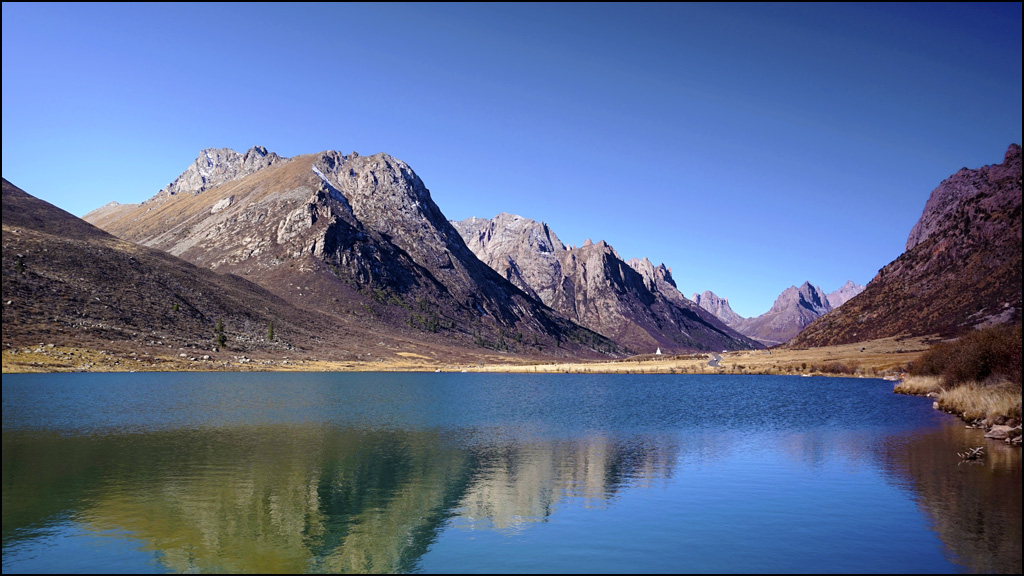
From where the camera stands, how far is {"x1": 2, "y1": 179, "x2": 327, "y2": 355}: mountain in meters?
129

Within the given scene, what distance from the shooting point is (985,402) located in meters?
49.8

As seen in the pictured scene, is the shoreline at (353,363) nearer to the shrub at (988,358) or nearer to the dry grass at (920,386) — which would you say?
the dry grass at (920,386)

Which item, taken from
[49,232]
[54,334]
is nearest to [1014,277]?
[54,334]

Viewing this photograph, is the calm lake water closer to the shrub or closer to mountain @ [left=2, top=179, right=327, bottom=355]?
the shrub

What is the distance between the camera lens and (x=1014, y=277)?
16375 centimetres

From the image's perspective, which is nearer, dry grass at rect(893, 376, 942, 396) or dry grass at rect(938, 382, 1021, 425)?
dry grass at rect(938, 382, 1021, 425)

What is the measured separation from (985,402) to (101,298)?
17663cm

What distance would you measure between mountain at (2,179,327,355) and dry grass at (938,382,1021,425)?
145920 millimetres

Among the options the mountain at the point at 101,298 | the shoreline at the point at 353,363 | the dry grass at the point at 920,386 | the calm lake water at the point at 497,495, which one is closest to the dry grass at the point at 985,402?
the calm lake water at the point at 497,495

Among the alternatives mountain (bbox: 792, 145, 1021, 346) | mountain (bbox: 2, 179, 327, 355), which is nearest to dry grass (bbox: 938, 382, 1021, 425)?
mountain (bbox: 792, 145, 1021, 346)

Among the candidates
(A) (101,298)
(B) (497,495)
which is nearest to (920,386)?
(B) (497,495)

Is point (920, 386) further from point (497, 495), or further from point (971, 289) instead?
point (971, 289)

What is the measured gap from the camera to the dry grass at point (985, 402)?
43.7m

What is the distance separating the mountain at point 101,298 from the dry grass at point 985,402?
479 ft
